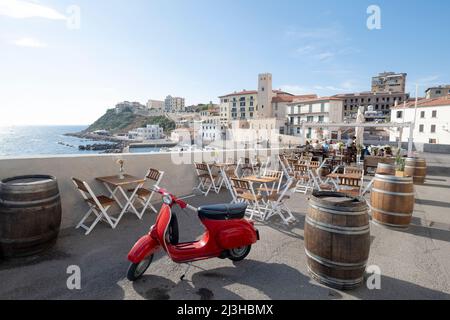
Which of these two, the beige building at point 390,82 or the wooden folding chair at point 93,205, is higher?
the beige building at point 390,82

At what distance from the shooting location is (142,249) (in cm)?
266

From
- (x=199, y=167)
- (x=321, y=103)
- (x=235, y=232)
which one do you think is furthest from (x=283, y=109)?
(x=235, y=232)

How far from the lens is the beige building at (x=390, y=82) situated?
7556cm

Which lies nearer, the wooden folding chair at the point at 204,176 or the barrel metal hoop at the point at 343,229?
the barrel metal hoop at the point at 343,229

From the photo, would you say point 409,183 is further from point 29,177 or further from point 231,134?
point 231,134

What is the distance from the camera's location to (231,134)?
60344mm

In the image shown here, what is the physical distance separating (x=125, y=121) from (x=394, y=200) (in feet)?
436

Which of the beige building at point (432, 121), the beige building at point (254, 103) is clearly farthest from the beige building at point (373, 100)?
the beige building at point (432, 121)

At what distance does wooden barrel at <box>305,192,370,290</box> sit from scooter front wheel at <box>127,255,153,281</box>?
1823mm

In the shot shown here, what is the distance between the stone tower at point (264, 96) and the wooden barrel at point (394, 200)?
58.5 m

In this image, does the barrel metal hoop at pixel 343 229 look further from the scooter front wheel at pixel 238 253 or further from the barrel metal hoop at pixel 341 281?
the scooter front wheel at pixel 238 253

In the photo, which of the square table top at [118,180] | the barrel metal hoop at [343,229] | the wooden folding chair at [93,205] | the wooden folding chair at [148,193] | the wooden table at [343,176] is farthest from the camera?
the wooden table at [343,176]
